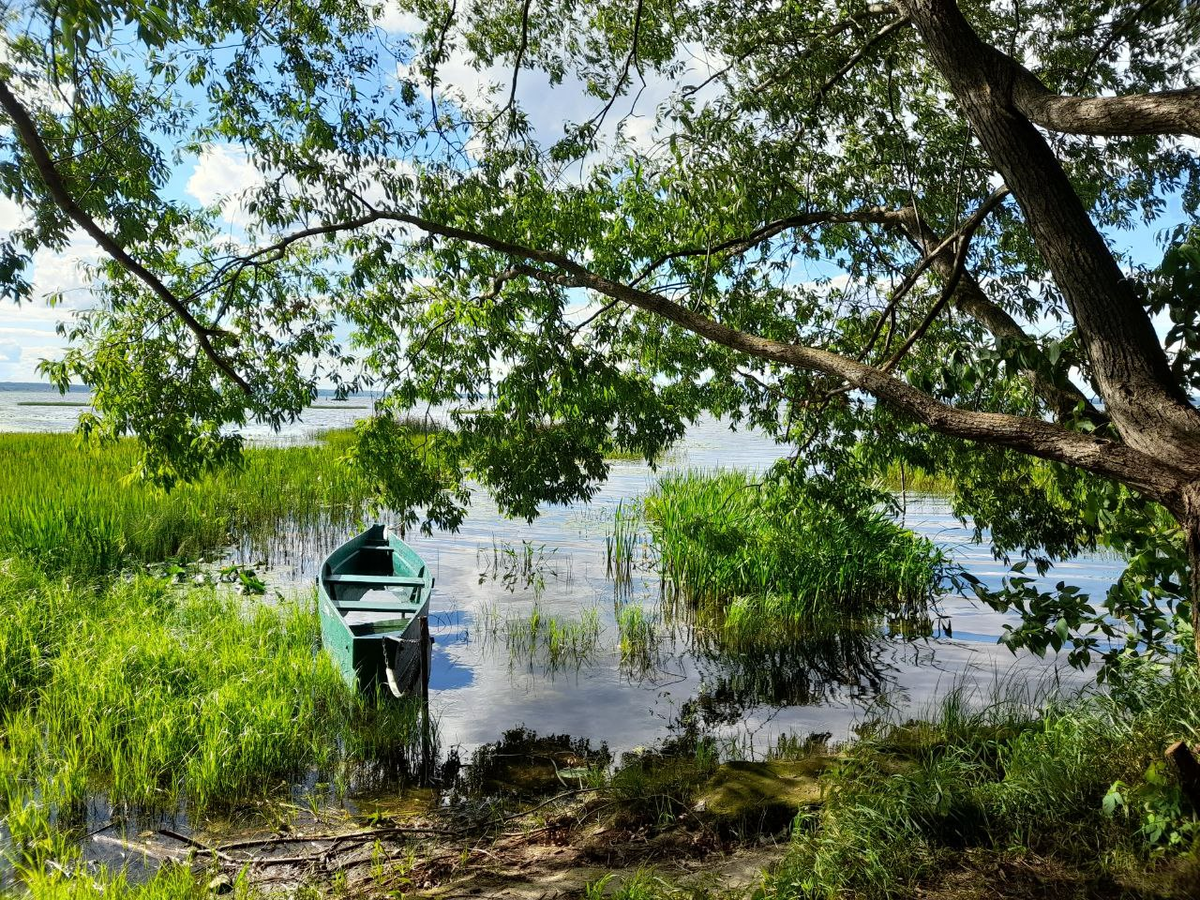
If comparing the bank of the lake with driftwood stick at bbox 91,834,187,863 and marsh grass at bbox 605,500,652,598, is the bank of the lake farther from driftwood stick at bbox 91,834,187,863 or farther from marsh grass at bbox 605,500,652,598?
marsh grass at bbox 605,500,652,598

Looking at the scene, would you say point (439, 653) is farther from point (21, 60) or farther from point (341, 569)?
point (21, 60)

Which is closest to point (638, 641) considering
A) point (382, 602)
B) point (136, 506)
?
point (382, 602)

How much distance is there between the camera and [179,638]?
7.41m

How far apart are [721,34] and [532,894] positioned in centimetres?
711

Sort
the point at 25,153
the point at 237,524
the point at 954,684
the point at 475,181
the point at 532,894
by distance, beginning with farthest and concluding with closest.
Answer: the point at 237,524 → the point at 954,684 → the point at 475,181 → the point at 25,153 → the point at 532,894

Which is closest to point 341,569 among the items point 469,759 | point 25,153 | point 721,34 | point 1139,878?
point 469,759

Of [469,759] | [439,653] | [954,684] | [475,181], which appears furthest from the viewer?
[439,653]

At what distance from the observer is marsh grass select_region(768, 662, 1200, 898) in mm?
3500

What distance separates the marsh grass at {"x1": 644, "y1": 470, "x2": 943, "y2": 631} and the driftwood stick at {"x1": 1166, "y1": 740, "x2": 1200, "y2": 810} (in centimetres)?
619

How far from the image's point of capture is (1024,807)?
3949 mm

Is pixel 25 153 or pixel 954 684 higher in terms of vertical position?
pixel 25 153

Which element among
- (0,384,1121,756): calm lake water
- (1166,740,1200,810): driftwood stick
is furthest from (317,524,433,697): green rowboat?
(1166,740,1200,810): driftwood stick

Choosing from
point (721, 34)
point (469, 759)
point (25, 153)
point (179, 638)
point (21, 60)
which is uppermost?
point (721, 34)

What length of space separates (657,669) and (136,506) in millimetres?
8657
